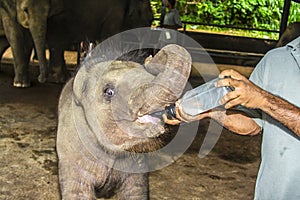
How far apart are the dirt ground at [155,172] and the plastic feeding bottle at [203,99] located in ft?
6.30

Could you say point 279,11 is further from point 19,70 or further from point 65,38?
point 19,70

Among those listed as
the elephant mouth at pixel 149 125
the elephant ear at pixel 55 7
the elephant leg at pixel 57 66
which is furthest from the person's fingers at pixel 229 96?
the elephant leg at pixel 57 66

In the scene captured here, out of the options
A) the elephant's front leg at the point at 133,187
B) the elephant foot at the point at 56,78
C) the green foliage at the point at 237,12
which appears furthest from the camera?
the green foliage at the point at 237,12

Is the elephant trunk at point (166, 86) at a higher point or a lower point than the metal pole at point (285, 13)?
higher

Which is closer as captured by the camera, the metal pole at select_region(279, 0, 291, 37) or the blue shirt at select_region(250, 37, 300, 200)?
the blue shirt at select_region(250, 37, 300, 200)

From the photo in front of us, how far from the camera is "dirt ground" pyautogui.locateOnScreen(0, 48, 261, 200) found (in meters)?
3.76

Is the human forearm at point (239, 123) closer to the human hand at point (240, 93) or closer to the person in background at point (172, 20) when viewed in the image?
the human hand at point (240, 93)

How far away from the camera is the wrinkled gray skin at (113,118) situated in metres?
1.95

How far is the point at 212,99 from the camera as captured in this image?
1.76m

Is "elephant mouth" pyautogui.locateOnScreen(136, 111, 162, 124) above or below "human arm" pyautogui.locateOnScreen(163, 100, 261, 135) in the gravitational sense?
above

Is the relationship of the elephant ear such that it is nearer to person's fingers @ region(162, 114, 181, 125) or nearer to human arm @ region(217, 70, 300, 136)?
person's fingers @ region(162, 114, 181, 125)

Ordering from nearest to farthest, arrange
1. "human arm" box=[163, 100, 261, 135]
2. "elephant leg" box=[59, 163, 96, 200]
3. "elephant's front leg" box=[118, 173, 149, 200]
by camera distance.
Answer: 1. "human arm" box=[163, 100, 261, 135]
2. "elephant leg" box=[59, 163, 96, 200]
3. "elephant's front leg" box=[118, 173, 149, 200]

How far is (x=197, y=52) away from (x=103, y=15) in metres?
3.46

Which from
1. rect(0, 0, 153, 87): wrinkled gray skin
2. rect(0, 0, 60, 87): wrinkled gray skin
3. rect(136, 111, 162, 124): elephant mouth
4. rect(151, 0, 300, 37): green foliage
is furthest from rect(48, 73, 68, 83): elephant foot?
rect(151, 0, 300, 37): green foliage
